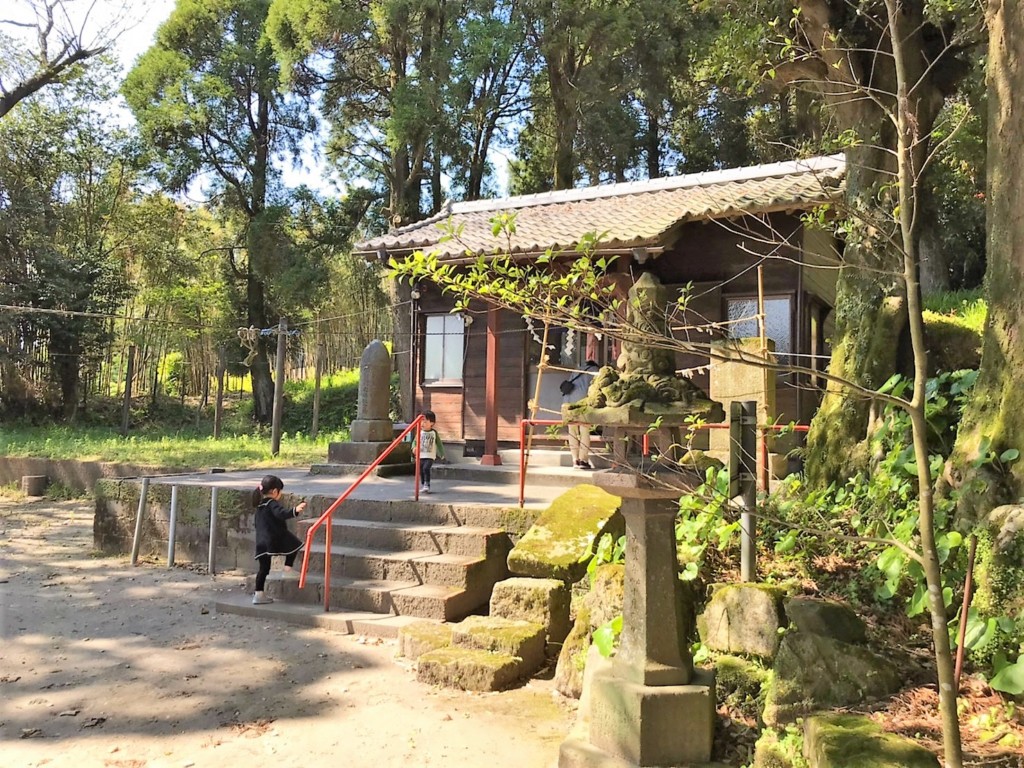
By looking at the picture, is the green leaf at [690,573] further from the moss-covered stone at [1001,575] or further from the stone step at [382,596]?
the stone step at [382,596]

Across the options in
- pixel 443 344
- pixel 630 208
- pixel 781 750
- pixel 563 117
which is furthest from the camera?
pixel 563 117

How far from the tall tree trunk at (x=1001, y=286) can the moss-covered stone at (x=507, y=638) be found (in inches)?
119

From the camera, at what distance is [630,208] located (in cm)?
1184

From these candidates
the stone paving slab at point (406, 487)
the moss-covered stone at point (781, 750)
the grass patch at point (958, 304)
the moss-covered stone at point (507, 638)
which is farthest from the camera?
the grass patch at point (958, 304)

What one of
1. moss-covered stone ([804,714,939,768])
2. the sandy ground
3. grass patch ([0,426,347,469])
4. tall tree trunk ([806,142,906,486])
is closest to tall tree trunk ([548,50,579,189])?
grass patch ([0,426,347,469])

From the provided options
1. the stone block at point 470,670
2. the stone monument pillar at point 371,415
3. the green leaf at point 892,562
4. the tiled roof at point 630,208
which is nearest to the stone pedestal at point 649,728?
the green leaf at point 892,562

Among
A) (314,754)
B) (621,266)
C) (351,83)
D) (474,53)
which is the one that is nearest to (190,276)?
(351,83)

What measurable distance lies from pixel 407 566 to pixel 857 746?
4619 millimetres

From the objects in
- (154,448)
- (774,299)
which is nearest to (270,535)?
A: (774,299)

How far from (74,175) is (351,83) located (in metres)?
10.6

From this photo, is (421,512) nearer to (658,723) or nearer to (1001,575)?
(658,723)

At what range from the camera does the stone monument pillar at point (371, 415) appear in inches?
427

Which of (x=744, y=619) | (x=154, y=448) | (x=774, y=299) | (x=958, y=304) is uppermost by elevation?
(x=958, y=304)

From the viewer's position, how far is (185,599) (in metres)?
7.36
